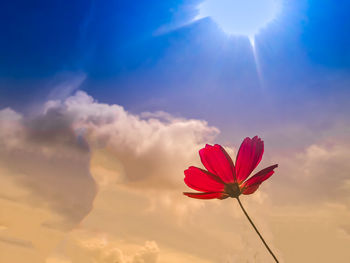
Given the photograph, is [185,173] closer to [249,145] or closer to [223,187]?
[223,187]

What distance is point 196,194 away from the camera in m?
2.25

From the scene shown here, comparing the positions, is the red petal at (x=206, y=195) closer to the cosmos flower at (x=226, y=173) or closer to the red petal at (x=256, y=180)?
the cosmos flower at (x=226, y=173)

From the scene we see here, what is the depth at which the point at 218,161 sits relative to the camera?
2.30 m

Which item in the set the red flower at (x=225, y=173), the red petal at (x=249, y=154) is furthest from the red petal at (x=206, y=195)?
the red petal at (x=249, y=154)

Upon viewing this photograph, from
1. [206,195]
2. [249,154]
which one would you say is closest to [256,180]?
[249,154]

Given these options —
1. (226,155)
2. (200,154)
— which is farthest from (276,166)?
(200,154)

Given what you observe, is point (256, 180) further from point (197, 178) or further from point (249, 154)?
point (197, 178)

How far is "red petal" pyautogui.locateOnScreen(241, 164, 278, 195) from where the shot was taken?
2.02m

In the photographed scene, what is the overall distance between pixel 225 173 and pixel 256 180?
0.87 ft

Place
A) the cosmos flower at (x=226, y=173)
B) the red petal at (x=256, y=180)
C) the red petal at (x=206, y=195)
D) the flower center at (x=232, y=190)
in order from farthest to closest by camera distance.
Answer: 1. the flower center at (x=232, y=190)
2. the red petal at (x=206, y=195)
3. the cosmos flower at (x=226, y=173)
4. the red petal at (x=256, y=180)

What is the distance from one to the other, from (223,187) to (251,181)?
233 millimetres

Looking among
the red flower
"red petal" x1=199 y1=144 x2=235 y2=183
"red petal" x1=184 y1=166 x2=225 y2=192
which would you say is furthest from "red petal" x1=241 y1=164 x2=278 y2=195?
"red petal" x1=184 y1=166 x2=225 y2=192

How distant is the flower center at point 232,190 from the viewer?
238cm

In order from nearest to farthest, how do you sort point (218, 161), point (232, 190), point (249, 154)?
1. point (249, 154)
2. point (218, 161)
3. point (232, 190)
